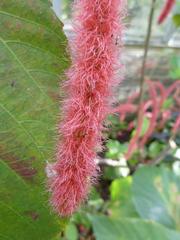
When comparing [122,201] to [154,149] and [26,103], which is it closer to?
[154,149]

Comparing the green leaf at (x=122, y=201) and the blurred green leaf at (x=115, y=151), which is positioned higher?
the blurred green leaf at (x=115, y=151)

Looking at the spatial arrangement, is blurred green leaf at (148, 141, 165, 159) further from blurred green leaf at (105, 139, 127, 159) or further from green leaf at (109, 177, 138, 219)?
green leaf at (109, 177, 138, 219)

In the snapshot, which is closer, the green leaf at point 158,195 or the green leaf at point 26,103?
the green leaf at point 26,103

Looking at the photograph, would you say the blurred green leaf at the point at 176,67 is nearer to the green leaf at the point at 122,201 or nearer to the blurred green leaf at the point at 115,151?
the blurred green leaf at the point at 115,151

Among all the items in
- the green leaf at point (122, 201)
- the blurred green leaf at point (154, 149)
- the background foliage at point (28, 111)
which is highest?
the background foliage at point (28, 111)

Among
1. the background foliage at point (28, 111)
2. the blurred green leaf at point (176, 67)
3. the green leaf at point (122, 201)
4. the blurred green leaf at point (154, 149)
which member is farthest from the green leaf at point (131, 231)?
the blurred green leaf at point (176, 67)

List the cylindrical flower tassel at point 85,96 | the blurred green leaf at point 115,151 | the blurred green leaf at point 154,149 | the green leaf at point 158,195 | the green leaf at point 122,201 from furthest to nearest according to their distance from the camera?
1. the blurred green leaf at point 154,149
2. the blurred green leaf at point 115,151
3. the green leaf at point 122,201
4. the green leaf at point 158,195
5. the cylindrical flower tassel at point 85,96
